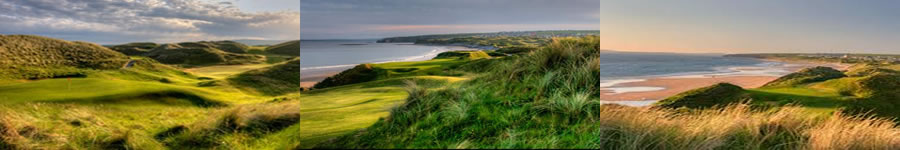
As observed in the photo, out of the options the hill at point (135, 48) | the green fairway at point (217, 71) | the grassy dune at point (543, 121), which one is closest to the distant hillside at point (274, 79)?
the green fairway at point (217, 71)

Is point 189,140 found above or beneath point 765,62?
beneath

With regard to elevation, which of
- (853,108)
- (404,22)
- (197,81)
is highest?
(404,22)

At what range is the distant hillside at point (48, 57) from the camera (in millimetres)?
5980

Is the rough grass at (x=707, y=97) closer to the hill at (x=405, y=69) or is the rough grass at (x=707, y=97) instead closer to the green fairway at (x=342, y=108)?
the hill at (x=405, y=69)

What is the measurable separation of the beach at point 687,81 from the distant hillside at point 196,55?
542 centimetres

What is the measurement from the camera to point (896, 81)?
10719mm

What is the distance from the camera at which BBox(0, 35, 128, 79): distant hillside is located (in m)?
5.98

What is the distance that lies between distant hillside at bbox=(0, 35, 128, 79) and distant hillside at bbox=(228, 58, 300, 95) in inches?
52.6

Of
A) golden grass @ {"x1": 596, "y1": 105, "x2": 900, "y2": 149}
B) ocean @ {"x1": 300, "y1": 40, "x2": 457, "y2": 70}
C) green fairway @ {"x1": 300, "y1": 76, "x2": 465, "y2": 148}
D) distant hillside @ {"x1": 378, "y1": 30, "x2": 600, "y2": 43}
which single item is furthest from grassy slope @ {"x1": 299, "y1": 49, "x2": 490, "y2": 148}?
golden grass @ {"x1": 596, "y1": 105, "x2": 900, "y2": 149}

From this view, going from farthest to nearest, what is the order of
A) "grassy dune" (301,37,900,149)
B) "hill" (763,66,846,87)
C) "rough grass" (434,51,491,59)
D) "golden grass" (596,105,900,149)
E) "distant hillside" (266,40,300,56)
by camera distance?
"hill" (763,66,846,87) → "distant hillside" (266,40,300,56) → "rough grass" (434,51,491,59) → "golden grass" (596,105,900,149) → "grassy dune" (301,37,900,149)

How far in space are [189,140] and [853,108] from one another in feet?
36.2

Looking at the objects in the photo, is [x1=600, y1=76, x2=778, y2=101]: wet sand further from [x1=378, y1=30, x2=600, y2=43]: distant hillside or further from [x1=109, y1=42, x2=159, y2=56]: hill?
[x1=109, y1=42, x2=159, y2=56]: hill

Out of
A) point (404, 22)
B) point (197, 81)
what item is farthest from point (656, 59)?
point (197, 81)

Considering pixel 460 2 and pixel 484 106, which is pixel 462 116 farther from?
pixel 460 2
